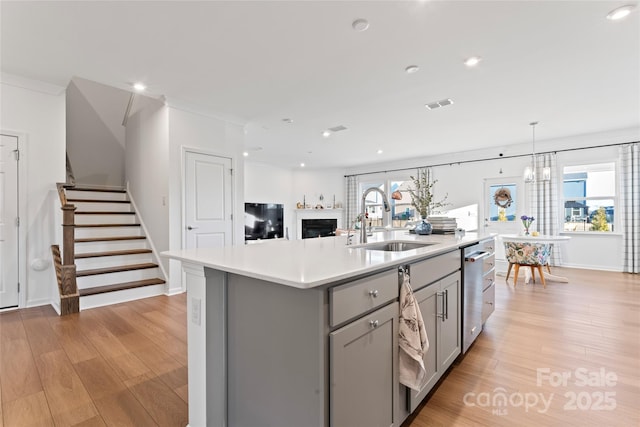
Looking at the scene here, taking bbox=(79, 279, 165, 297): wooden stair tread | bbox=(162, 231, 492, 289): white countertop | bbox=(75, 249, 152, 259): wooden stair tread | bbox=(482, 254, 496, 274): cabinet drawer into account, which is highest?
bbox=(162, 231, 492, 289): white countertop

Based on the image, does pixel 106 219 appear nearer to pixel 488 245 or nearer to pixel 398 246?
pixel 398 246

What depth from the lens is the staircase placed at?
11.6ft

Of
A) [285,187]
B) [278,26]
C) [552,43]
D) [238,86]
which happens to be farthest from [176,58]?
[285,187]

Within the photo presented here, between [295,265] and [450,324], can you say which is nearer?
[295,265]

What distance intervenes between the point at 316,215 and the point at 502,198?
488 centimetres

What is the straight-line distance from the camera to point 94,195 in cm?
500

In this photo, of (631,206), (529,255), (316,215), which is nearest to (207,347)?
(529,255)

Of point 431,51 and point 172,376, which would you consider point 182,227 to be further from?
point 431,51

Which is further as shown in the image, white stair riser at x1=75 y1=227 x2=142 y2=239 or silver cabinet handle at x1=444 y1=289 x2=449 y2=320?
white stair riser at x1=75 y1=227 x2=142 y2=239

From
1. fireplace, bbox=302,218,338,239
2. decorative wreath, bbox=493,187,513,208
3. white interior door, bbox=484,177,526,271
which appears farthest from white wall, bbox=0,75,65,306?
decorative wreath, bbox=493,187,513,208

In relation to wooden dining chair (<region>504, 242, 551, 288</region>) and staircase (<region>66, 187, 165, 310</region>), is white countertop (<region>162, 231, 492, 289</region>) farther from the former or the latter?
wooden dining chair (<region>504, 242, 551, 288</region>)

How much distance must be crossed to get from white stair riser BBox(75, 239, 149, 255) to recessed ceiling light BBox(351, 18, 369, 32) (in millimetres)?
4037

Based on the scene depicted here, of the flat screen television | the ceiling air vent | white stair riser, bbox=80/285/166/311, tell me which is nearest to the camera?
white stair riser, bbox=80/285/166/311

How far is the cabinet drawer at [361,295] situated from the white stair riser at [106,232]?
14.6 feet
